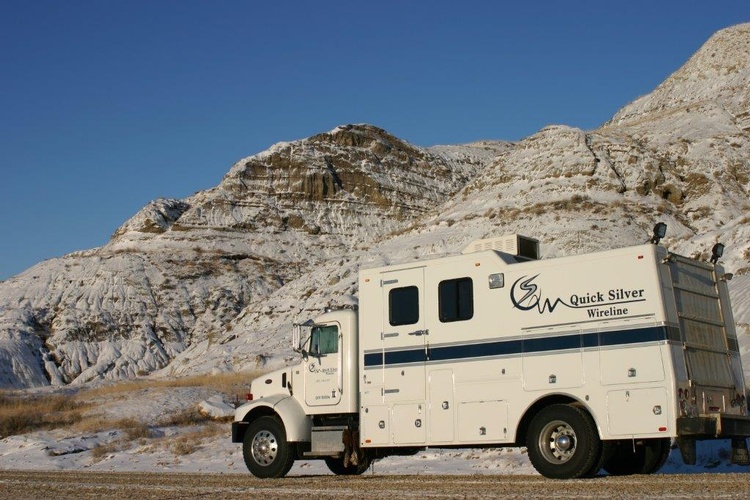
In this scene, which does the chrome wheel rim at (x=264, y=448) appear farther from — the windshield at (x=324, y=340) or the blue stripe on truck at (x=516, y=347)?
the blue stripe on truck at (x=516, y=347)

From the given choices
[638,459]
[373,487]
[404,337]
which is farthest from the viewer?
[404,337]

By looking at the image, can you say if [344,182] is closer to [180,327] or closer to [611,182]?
[180,327]

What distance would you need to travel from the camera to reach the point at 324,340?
1783 cm

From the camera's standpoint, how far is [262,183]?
12800cm

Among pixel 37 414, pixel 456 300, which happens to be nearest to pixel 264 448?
pixel 456 300

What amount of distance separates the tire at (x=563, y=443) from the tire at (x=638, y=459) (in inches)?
57.5

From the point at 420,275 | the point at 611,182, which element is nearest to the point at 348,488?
the point at 420,275

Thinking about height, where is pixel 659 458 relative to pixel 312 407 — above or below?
below

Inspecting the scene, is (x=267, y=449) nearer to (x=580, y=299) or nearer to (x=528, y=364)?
(x=528, y=364)

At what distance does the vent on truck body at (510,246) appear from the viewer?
16031 mm

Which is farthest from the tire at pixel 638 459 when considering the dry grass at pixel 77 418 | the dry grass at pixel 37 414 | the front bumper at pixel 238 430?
the dry grass at pixel 37 414

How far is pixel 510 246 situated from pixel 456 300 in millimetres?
1407

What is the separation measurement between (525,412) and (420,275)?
3.14 meters

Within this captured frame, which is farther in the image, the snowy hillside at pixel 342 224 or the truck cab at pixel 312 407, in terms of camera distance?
the snowy hillside at pixel 342 224
